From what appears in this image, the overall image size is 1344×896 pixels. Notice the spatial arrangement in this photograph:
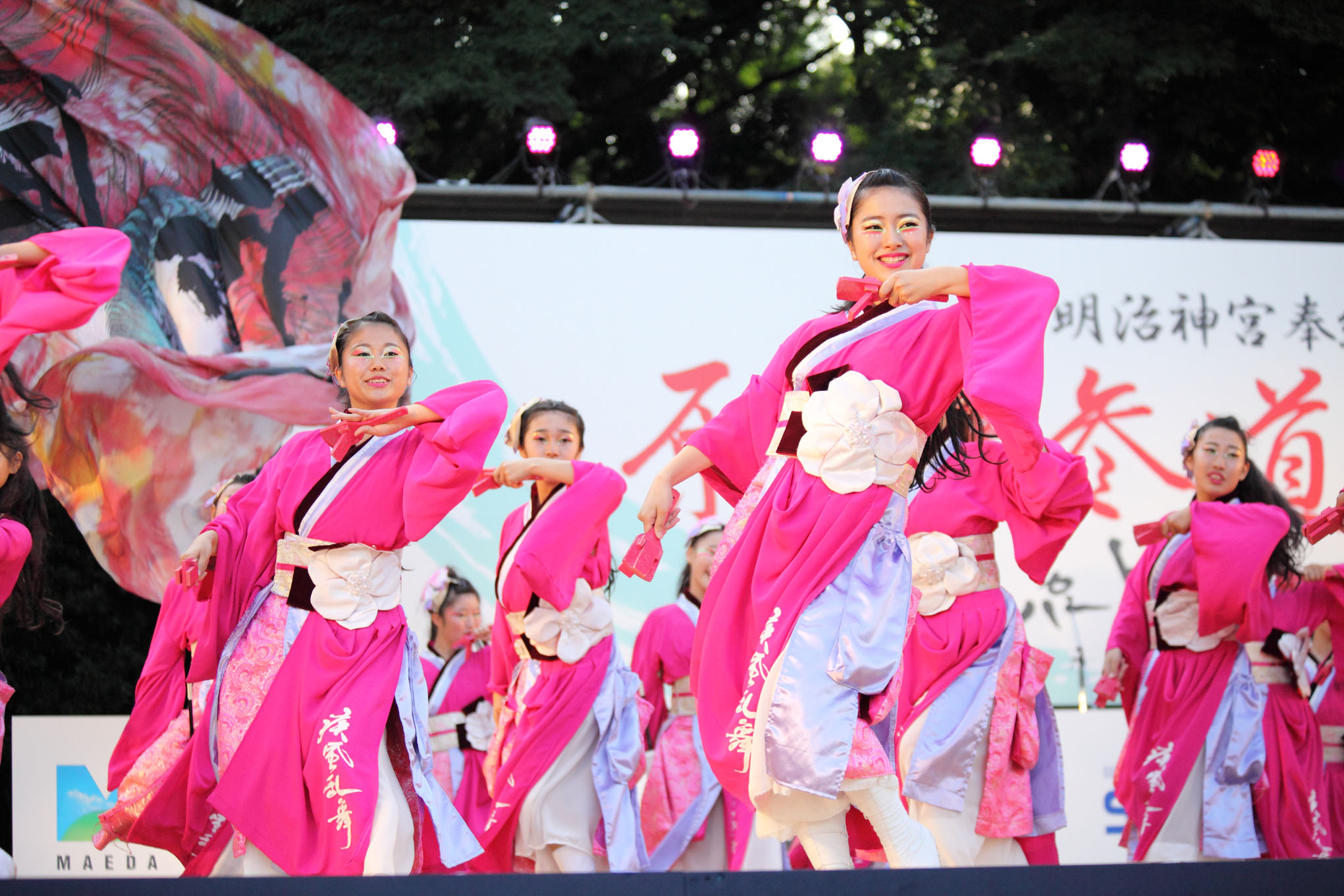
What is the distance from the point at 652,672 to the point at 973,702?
1402 millimetres

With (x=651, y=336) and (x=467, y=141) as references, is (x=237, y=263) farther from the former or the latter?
(x=467, y=141)

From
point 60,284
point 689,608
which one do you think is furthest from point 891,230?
point 689,608

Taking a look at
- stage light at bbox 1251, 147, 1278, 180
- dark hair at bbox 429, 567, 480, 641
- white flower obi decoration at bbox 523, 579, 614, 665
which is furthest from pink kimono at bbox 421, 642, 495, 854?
stage light at bbox 1251, 147, 1278, 180

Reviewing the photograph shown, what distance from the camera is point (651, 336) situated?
486cm

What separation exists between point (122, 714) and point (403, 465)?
2.73 m

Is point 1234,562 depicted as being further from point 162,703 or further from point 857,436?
point 162,703

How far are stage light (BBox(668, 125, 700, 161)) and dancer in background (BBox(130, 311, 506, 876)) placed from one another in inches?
99.5

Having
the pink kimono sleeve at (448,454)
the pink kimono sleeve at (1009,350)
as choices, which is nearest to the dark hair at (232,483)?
the pink kimono sleeve at (448,454)

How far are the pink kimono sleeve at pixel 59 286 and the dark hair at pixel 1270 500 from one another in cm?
312

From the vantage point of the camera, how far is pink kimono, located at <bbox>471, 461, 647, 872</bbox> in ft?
11.1

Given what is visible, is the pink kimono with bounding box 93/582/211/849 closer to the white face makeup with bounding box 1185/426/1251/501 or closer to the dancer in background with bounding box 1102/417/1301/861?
the dancer in background with bounding box 1102/417/1301/861

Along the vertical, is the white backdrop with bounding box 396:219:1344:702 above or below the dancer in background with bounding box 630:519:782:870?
above

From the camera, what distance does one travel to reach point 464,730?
14.1ft

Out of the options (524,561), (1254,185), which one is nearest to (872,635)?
(524,561)
